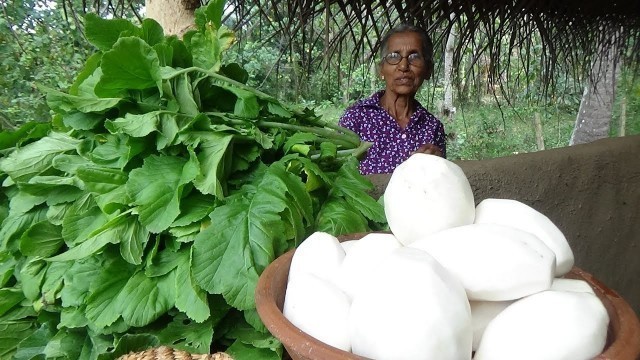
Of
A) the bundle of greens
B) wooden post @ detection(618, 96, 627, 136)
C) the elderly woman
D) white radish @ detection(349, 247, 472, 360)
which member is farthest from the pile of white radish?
wooden post @ detection(618, 96, 627, 136)

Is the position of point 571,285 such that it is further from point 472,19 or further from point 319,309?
point 472,19

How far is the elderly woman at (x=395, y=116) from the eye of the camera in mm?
1923

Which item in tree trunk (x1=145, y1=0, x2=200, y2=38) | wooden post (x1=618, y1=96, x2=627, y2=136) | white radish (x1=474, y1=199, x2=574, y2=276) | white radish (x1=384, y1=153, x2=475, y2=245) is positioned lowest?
wooden post (x1=618, y1=96, x2=627, y2=136)

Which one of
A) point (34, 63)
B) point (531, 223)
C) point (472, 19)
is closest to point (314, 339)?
point (531, 223)

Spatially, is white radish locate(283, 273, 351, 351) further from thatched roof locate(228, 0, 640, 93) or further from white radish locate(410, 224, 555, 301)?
Result: thatched roof locate(228, 0, 640, 93)

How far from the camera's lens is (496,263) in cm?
53

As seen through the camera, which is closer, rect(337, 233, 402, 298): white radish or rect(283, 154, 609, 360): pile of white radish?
rect(283, 154, 609, 360): pile of white radish

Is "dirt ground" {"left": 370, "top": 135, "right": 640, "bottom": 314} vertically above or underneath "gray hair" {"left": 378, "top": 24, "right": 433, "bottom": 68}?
underneath

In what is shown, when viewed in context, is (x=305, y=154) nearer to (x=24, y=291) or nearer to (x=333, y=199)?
(x=333, y=199)

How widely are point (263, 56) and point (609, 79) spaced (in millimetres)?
3686

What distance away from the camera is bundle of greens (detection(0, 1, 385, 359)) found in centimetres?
76

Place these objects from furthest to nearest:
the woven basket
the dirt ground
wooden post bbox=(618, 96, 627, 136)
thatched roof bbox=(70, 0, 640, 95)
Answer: wooden post bbox=(618, 96, 627, 136), thatched roof bbox=(70, 0, 640, 95), the dirt ground, the woven basket

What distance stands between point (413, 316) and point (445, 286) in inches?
1.7

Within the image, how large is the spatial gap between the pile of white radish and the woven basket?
0.59 ft
